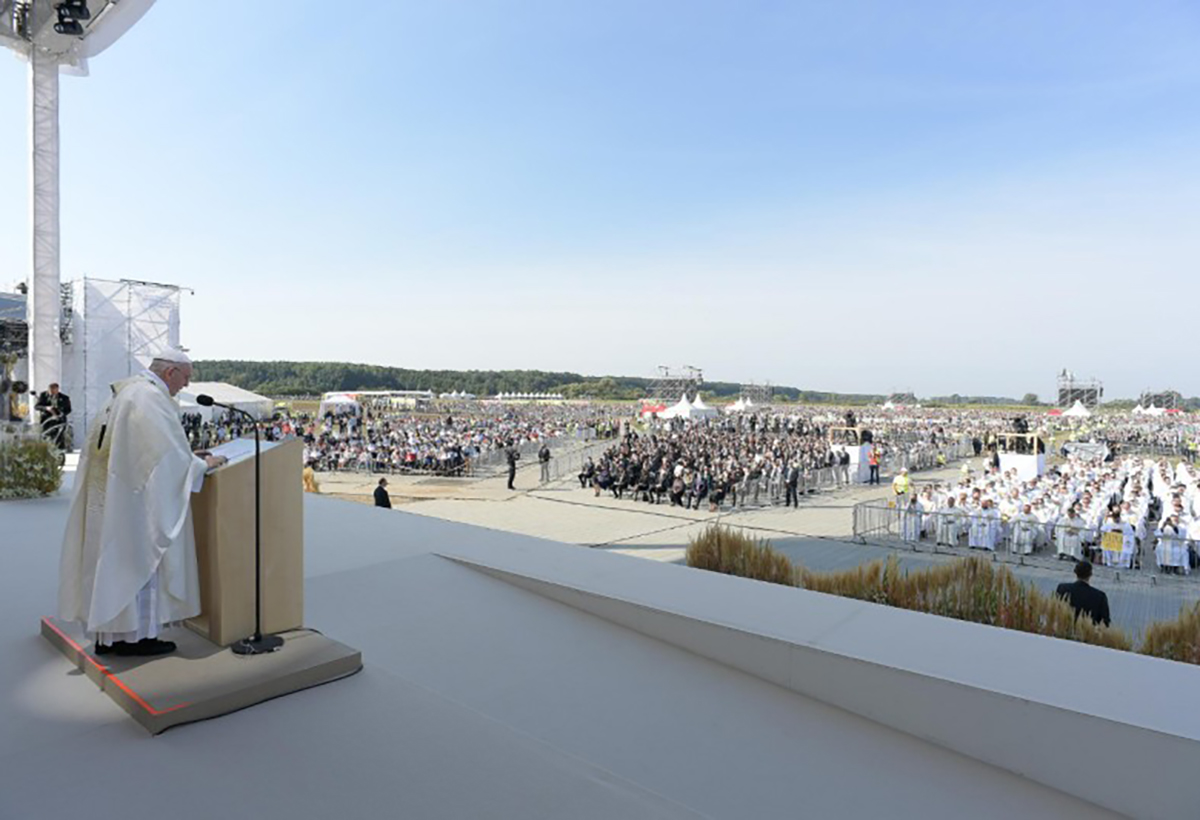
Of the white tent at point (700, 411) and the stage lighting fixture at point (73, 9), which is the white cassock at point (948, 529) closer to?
the stage lighting fixture at point (73, 9)

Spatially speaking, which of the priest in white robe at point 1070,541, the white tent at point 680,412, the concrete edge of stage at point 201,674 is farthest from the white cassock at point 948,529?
the white tent at point 680,412

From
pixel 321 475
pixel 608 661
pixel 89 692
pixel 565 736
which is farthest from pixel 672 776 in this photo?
pixel 321 475

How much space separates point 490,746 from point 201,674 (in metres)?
1.25

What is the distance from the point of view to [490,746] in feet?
8.05

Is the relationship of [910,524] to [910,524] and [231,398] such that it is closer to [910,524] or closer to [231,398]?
[910,524]

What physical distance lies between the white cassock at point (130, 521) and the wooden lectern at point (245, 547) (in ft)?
0.41

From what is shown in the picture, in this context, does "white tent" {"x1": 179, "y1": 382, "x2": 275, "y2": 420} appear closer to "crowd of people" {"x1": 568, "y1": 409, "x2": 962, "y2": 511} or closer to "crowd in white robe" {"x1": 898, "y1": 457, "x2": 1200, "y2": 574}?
"crowd of people" {"x1": 568, "y1": 409, "x2": 962, "y2": 511}

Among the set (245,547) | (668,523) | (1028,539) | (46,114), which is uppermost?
(46,114)

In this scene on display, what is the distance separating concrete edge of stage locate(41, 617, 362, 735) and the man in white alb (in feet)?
0.50

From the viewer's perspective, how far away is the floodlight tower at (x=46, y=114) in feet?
50.2

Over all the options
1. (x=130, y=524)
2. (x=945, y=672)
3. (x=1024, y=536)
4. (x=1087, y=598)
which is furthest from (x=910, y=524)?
(x=130, y=524)

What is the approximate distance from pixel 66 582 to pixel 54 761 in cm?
79

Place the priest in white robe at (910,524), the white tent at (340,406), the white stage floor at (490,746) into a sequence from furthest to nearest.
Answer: the white tent at (340,406) → the priest in white robe at (910,524) → the white stage floor at (490,746)

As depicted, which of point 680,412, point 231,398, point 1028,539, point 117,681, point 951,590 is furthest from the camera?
point 680,412
